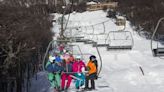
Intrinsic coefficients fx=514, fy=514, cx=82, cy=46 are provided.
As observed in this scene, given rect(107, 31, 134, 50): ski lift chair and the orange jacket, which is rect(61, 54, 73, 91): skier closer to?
the orange jacket

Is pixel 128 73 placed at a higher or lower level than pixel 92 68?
lower

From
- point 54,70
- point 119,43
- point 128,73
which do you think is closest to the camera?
point 54,70

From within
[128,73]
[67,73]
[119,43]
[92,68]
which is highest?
[92,68]

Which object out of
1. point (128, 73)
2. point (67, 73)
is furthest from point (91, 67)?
point (128, 73)

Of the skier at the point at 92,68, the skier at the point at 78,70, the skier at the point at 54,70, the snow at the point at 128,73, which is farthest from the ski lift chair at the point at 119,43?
the skier at the point at 54,70

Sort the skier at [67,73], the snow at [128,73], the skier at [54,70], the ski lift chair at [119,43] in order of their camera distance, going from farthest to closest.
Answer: the ski lift chair at [119,43] → the snow at [128,73] → the skier at [67,73] → the skier at [54,70]

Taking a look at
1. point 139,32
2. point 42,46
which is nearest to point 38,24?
point 42,46

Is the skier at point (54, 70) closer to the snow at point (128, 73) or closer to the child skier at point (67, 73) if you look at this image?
the child skier at point (67, 73)

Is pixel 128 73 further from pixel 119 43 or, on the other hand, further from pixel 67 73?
pixel 119 43

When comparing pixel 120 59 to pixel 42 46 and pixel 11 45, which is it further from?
pixel 42 46

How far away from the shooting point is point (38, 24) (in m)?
65.9

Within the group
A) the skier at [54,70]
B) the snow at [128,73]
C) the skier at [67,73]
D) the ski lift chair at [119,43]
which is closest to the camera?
the skier at [54,70]

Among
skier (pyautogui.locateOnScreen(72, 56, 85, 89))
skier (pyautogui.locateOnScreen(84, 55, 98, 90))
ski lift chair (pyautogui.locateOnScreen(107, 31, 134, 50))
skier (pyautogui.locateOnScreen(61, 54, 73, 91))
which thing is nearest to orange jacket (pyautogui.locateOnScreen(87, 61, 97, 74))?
skier (pyautogui.locateOnScreen(84, 55, 98, 90))

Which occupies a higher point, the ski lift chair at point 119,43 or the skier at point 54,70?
the skier at point 54,70
